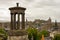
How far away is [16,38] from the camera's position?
69.9ft

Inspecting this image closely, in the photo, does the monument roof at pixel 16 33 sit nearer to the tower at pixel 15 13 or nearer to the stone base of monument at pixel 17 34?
the stone base of monument at pixel 17 34

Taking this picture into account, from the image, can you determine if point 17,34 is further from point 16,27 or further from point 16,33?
point 16,27

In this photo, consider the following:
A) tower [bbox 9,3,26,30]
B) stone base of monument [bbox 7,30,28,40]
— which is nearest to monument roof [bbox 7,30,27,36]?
stone base of monument [bbox 7,30,28,40]

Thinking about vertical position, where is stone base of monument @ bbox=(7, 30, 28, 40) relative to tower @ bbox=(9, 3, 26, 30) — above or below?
below

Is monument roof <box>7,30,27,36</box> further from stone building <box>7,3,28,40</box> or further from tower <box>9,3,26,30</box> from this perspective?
tower <box>9,3,26,30</box>

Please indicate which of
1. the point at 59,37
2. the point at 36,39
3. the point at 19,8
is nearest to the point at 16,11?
the point at 19,8

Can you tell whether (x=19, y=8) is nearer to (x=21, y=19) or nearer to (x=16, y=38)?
(x=21, y=19)

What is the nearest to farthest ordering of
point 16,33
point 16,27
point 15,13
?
point 16,33 < point 15,13 < point 16,27

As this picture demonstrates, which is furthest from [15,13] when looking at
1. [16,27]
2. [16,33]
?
[16,33]

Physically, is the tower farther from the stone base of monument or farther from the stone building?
the stone base of monument

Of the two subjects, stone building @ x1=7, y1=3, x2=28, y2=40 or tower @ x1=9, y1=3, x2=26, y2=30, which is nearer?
stone building @ x1=7, y1=3, x2=28, y2=40

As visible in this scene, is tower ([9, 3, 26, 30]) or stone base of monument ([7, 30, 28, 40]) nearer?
stone base of monument ([7, 30, 28, 40])

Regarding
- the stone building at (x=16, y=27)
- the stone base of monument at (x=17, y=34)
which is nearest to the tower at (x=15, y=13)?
the stone building at (x=16, y=27)

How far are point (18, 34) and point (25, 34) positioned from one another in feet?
2.29
